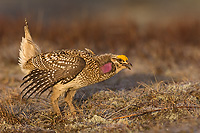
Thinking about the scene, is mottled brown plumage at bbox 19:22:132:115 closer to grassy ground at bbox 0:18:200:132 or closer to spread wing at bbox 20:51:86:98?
spread wing at bbox 20:51:86:98

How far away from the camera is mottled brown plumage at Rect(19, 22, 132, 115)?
3999 millimetres

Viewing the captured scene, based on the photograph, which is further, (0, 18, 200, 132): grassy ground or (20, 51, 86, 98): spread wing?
(20, 51, 86, 98): spread wing

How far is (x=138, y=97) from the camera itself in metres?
4.26

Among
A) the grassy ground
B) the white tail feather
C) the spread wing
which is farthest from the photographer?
the white tail feather

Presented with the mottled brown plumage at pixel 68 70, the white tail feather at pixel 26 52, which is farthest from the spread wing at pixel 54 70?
the white tail feather at pixel 26 52

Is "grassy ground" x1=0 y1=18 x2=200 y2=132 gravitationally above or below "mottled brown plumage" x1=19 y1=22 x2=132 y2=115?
below

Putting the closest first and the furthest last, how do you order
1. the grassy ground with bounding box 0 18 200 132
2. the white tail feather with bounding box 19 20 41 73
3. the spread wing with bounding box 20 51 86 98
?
the grassy ground with bounding box 0 18 200 132 < the spread wing with bounding box 20 51 86 98 < the white tail feather with bounding box 19 20 41 73

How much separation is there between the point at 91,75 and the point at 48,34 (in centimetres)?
601

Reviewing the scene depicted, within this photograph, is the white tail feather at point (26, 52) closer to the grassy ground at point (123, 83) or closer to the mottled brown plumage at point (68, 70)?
the mottled brown plumage at point (68, 70)

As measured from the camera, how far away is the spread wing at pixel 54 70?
13.0 ft

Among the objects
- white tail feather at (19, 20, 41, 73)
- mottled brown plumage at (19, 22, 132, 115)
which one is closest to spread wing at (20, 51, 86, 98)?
mottled brown plumage at (19, 22, 132, 115)

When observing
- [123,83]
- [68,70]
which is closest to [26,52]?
[68,70]

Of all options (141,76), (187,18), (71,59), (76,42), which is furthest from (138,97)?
(187,18)

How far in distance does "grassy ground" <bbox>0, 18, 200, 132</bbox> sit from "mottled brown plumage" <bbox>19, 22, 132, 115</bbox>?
1.17 ft
